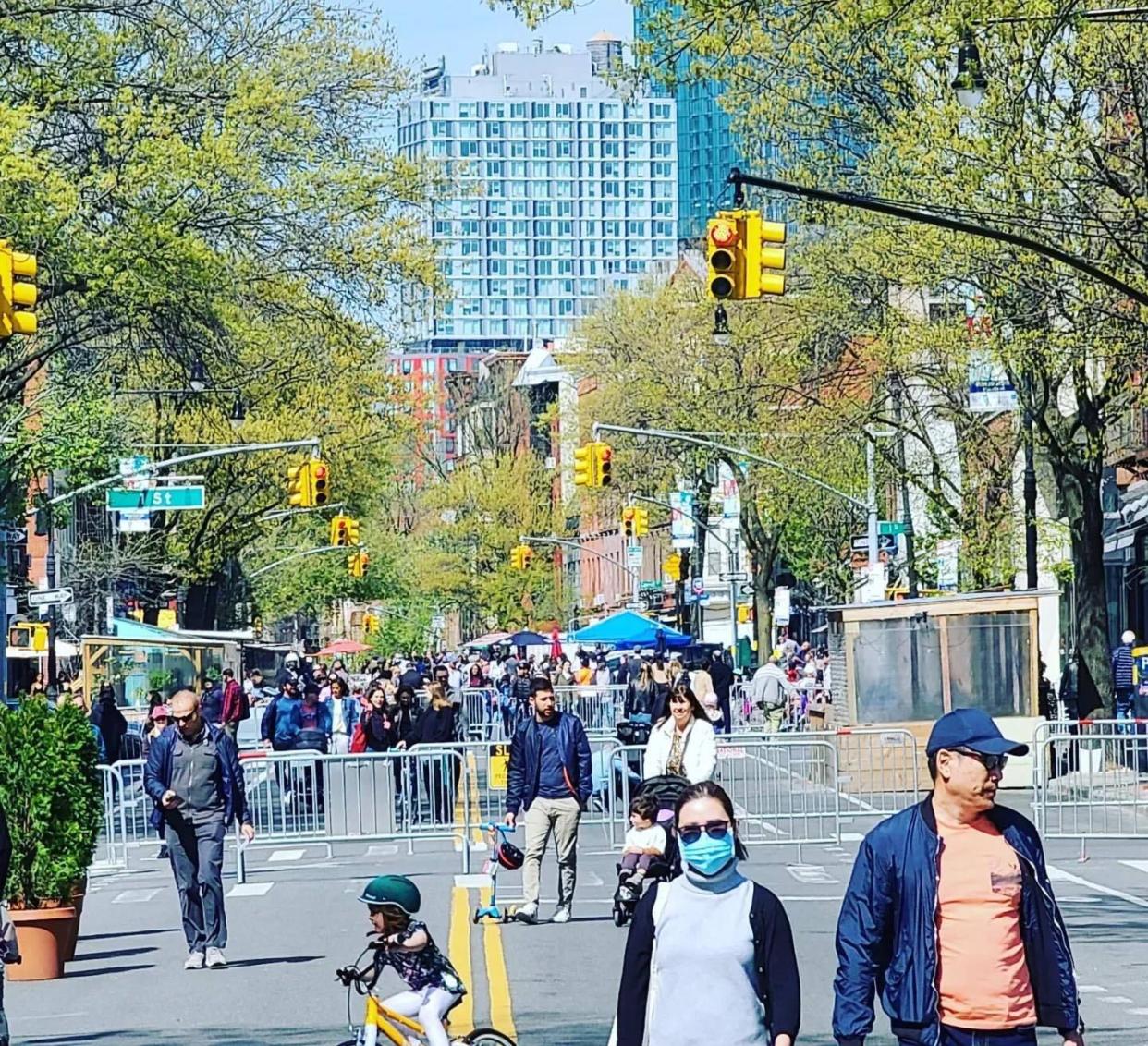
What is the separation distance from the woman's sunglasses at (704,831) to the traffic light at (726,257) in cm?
1454

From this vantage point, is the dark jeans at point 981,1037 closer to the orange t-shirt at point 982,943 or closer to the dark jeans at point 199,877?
the orange t-shirt at point 982,943

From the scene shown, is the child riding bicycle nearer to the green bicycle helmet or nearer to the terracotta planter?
the green bicycle helmet

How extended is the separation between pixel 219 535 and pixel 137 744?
21421 mm

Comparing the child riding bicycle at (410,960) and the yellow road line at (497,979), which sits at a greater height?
the child riding bicycle at (410,960)

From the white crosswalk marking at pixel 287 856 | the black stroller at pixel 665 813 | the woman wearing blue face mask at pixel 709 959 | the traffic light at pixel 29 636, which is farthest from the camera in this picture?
the traffic light at pixel 29 636

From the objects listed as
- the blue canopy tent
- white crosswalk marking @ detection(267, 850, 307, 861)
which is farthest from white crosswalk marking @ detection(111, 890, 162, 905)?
the blue canopy tent

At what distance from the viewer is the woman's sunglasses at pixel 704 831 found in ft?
22.4

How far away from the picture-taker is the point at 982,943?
677 cm

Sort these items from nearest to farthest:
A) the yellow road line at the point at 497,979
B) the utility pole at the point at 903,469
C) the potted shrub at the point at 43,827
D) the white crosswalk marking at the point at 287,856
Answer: the yellow road line at the point at 497,979 → the potted shrub at the point at 43,827 → the white crosswalk marking at the point at 287,856 → the utility pole at the point at 903,469

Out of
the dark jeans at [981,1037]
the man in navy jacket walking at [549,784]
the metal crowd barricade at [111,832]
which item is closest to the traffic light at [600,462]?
the metal crowd barricade at [111,832]

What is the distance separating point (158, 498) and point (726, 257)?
25.2m

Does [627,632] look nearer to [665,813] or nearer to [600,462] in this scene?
[600,462]

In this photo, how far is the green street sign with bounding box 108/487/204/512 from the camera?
43.8 metres

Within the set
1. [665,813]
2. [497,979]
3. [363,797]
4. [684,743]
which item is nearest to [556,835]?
[684,743]
